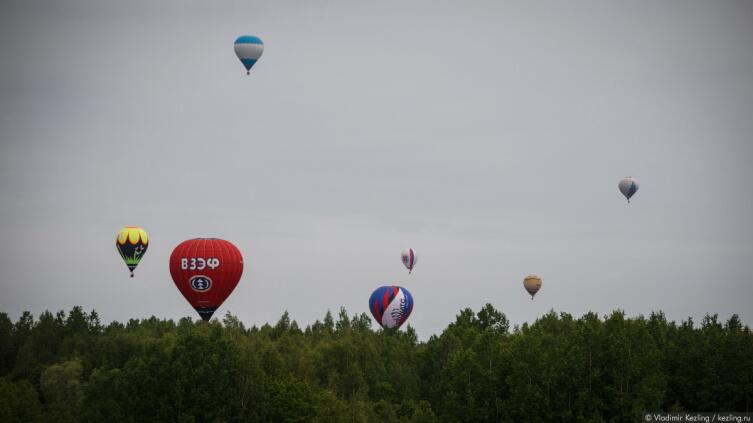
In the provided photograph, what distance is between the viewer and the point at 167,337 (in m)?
150

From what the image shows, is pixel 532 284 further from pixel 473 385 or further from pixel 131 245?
pixel 473 385

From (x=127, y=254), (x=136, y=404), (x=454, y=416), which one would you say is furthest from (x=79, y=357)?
(x=454, y=416)

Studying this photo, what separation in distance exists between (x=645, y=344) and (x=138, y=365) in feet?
146

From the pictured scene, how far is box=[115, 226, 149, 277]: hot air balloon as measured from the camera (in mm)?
165125

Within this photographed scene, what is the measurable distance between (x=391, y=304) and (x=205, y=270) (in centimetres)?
6389

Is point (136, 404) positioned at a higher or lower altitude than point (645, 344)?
lower

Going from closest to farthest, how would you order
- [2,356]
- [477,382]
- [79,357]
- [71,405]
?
[477,382]
[71,405]
[79,357]
[2,356]

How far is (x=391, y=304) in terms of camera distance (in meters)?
196

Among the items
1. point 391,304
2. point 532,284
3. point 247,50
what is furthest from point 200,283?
point 532,284

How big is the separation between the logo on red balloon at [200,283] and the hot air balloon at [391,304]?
2455 inches

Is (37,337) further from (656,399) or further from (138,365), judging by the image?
(656,399)

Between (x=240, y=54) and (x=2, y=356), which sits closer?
(x=240, y=54)

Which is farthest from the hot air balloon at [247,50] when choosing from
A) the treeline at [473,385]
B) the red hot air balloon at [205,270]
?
the treeline at [473,385]

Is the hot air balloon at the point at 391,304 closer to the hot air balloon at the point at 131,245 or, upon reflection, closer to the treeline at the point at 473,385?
the hot air balloon at the point at 131,245
